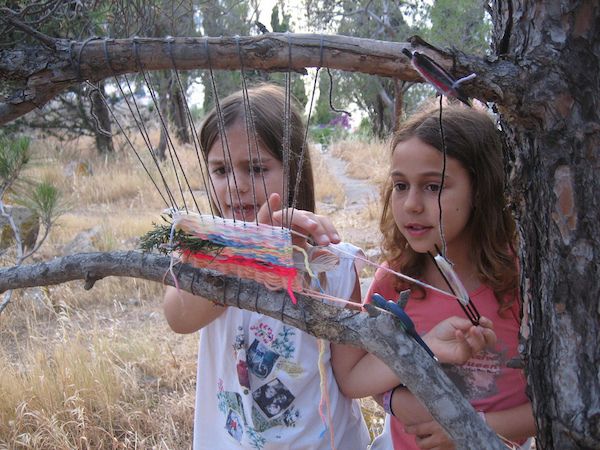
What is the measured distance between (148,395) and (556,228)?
2.14 metres

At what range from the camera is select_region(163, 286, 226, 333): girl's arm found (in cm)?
115

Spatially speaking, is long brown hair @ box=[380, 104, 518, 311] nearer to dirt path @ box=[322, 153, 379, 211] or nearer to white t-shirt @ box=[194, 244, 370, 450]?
white t-shirt @ box=[194, 244, 370, 450]

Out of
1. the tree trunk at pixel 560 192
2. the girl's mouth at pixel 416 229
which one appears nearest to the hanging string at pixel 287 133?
the tree trunk at pixel 560 192

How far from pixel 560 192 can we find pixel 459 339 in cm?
35

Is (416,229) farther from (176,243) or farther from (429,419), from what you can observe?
(176,243)

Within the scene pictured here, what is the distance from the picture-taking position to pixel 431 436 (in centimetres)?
101

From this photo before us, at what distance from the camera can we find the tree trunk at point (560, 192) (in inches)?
24.7

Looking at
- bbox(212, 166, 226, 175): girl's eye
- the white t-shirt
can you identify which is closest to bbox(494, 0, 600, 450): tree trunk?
the white t-shirt

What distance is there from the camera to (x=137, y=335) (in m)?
2.95

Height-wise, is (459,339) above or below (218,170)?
below

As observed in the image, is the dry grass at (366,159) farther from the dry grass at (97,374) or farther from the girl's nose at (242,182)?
the girl's nose at (242,182)

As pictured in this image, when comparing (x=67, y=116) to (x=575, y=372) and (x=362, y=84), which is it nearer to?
(x=362, y=84)

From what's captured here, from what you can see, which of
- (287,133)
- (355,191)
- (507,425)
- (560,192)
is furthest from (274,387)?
(355,191)

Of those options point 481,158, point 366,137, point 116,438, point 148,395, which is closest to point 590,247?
point 481,158
